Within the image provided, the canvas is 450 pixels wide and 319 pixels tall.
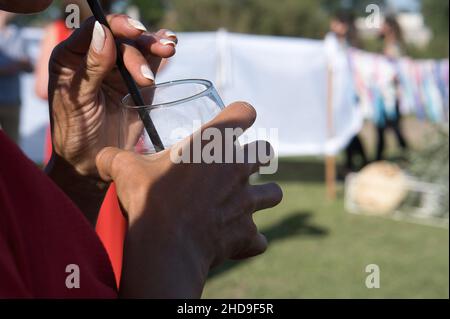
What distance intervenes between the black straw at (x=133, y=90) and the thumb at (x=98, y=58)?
2cm

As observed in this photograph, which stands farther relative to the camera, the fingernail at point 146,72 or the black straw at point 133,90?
the fingernail at point 146,72

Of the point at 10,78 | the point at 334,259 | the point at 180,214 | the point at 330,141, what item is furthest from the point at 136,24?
A: the point at 330,141

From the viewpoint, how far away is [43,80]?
3613 mm

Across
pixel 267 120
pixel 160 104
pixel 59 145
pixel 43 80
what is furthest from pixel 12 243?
pixel 267 120


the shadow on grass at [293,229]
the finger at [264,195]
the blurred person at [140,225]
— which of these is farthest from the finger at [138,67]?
the shadow on grass at [293,229]

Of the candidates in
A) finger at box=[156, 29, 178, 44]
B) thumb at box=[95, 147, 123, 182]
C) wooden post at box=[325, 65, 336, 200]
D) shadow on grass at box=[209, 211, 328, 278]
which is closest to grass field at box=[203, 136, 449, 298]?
shadow on grass at box=[209, 211, 328, 278]

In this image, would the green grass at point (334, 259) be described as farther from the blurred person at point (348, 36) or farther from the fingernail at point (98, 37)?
the fingernail at point (98, 37)

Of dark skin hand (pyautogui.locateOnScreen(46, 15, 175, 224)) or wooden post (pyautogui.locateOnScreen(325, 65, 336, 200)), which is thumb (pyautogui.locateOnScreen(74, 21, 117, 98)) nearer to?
dark skin hand (pyautogui.locateOnScreen(46, 15, 175, 224))

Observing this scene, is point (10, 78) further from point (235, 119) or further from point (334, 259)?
point (235, 119)

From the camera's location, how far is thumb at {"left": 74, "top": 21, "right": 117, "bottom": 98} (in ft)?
4.02

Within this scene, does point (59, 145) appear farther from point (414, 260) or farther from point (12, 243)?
point (414, 260)

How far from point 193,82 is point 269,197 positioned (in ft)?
0.85

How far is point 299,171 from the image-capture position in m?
9.20

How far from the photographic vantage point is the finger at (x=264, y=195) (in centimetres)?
103
